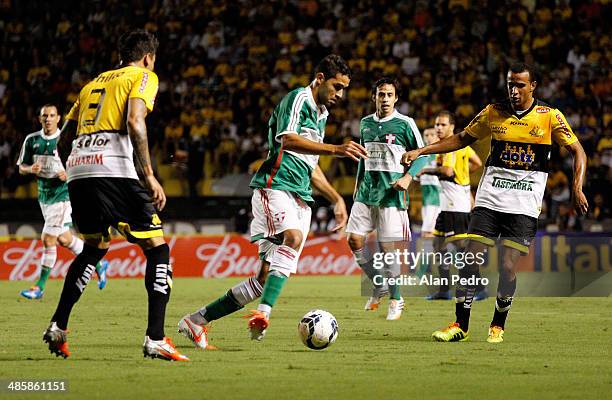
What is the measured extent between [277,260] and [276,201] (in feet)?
1.58

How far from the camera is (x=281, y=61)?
26797mm

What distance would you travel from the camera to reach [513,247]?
953 cm

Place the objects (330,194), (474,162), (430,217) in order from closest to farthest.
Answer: (330,194)
(474,162)
(430,217)

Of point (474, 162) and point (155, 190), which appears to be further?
point (474, 162)

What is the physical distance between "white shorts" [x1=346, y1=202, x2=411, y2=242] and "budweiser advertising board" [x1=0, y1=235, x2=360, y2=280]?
761 cm

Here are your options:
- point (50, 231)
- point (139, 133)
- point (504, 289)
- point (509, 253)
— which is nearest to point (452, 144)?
point (509, 253)

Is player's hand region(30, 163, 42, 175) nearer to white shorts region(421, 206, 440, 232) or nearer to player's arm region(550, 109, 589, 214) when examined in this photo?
white shorts region(421, 206, 440, 232)

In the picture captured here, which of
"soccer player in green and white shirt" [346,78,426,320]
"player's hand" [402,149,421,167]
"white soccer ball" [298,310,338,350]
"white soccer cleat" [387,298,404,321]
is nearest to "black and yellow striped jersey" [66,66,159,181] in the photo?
"white soccer ball" [298,310,338,350]

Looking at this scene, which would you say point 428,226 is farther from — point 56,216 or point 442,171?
point 56,216

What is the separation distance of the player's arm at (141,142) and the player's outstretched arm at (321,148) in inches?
54.6

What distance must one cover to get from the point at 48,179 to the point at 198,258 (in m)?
5.44

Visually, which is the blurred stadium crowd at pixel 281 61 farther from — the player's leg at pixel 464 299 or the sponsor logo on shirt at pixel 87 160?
the sponsor logo on shirt at pixel 87 160

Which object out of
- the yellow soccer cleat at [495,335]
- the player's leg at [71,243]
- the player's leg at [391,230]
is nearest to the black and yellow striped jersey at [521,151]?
the yellow soccer cleat at [495,335]

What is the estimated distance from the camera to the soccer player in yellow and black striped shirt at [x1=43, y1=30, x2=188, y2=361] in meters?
7.70
